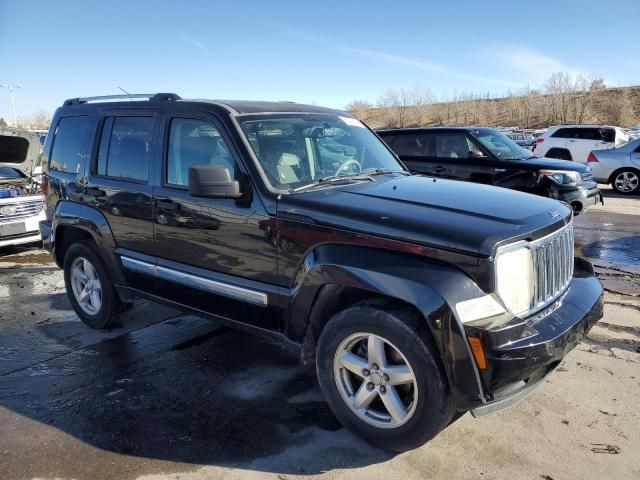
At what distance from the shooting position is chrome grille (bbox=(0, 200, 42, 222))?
766 cm

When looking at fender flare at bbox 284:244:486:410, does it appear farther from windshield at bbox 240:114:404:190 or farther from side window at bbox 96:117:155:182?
side window at bbox 96:117:155:182

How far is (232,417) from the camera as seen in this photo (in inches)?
131

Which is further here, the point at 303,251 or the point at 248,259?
the point at 248,259

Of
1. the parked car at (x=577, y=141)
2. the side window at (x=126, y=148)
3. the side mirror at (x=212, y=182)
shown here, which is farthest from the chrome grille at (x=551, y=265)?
the parked car at (x=577, y=141)

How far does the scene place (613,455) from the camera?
286 centimetres

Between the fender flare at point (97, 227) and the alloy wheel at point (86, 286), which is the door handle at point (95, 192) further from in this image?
the alloy wheel at point (86, 286)

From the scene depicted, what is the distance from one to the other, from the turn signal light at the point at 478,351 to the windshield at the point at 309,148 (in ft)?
5.12

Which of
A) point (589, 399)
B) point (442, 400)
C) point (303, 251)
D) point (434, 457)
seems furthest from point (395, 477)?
point (589, 399)

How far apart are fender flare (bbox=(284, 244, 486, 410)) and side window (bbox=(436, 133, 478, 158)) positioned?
6802 millimetres

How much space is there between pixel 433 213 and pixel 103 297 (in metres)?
3.29

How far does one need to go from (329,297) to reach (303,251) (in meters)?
0.33

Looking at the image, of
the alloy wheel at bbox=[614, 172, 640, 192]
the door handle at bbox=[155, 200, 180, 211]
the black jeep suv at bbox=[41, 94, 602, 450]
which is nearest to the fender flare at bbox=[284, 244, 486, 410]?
the black jeep suv at bbox=[41, 94, 602, 450]

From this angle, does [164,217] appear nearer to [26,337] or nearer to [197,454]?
[197,454]

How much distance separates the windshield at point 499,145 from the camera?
900cm
